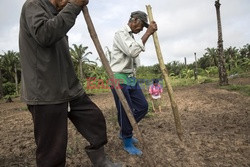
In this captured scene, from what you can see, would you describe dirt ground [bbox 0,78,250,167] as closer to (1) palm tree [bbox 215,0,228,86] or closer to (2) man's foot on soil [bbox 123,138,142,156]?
(2) man's foot on soil [bbox 123,138,142,156]

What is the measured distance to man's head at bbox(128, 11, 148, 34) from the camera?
9.84 feet

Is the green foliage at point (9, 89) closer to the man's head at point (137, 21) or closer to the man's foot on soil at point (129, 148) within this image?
the man's foot on soil at point (129, 148)

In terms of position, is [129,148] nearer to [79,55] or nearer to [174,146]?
[174,146]

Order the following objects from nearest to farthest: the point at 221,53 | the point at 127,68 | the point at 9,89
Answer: the point at 127,68, the point at 221,53, the point at 9,89

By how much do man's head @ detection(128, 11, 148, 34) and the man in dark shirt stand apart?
50.6 inches

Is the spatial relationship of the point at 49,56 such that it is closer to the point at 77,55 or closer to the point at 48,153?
the point at 48,153

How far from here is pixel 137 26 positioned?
10.0ft

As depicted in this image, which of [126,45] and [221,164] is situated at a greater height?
[126,45]

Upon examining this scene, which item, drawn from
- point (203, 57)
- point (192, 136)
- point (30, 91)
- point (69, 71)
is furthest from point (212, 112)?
point (203, 57)

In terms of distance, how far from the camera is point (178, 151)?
10.1 feet

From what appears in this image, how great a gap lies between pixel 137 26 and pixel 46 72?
5.49 ft


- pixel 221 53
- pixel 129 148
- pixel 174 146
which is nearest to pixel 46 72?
pixel 129 148

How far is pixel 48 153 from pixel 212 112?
495 centimetres

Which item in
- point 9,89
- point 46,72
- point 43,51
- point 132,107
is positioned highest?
point 43,51
